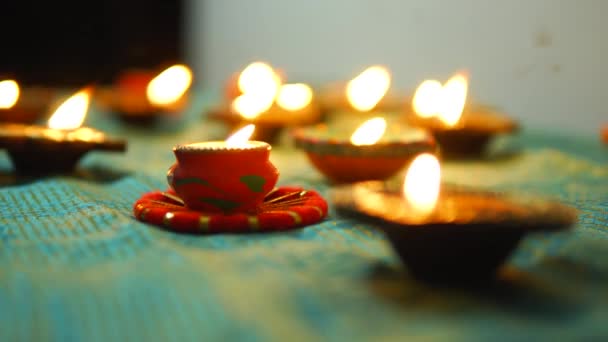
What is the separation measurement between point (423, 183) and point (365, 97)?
1404mm

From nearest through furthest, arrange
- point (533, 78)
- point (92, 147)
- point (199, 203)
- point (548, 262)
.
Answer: point (548, 262), point (199, 203), point (92, 147), point (533, 78)

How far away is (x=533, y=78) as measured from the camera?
6.49ft

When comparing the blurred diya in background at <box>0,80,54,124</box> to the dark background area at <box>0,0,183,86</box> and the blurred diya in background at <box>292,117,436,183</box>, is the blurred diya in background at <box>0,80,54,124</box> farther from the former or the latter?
the dark background area at <box>0,0,183,86</box>

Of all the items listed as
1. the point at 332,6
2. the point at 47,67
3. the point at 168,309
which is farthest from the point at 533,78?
the point at 47,67

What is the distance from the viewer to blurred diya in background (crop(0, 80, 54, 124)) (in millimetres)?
1843

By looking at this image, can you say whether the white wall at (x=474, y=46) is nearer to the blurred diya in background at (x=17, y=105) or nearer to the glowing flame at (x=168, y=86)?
the glowing flame at (x=168, y=86)

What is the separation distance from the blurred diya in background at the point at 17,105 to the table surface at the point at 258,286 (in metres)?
0.90

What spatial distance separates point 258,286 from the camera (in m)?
0.64

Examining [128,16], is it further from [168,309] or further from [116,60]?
[168,309]

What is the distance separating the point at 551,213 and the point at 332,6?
2.36 meters

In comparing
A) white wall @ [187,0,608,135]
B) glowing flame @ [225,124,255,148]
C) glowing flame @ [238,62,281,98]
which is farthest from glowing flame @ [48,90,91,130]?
white wall @ [187,0,608,135]

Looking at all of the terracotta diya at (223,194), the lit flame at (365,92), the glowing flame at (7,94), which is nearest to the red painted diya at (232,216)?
the terracotta diya at (223,194)

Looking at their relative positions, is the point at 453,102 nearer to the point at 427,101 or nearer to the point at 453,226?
the point at 427,101

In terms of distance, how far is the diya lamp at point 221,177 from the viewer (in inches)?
34.1
